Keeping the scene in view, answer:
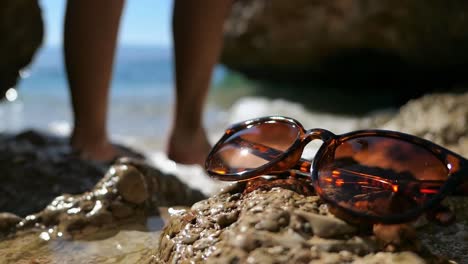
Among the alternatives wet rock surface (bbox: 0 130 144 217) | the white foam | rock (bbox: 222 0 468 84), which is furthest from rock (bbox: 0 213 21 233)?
rock (bbox: 222 0 468 84)

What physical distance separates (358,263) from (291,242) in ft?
0.33

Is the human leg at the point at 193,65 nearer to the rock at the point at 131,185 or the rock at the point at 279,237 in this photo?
the rock at the point at 131,185

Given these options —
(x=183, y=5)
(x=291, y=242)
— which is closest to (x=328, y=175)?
(x=291, y=242)

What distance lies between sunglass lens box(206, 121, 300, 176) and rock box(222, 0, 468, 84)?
3.98 meters

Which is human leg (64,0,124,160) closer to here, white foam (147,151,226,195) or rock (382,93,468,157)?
white foam (147,151,226,195)

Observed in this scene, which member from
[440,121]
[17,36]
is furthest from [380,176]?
[17,36]

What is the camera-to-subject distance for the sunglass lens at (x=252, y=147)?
3.15 feet

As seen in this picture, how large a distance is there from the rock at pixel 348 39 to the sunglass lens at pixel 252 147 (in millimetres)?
3985

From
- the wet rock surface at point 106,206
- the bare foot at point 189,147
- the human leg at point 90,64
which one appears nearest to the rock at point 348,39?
the bare foot at point 189,147

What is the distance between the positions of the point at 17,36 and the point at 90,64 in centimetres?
183

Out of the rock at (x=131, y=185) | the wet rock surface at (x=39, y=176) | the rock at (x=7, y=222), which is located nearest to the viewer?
the rock at (x=7, y=222)

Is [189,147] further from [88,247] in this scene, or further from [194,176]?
[88,247]

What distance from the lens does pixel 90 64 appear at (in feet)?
6.56

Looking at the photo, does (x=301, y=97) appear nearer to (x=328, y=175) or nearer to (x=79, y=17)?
(x=79, y=17)
